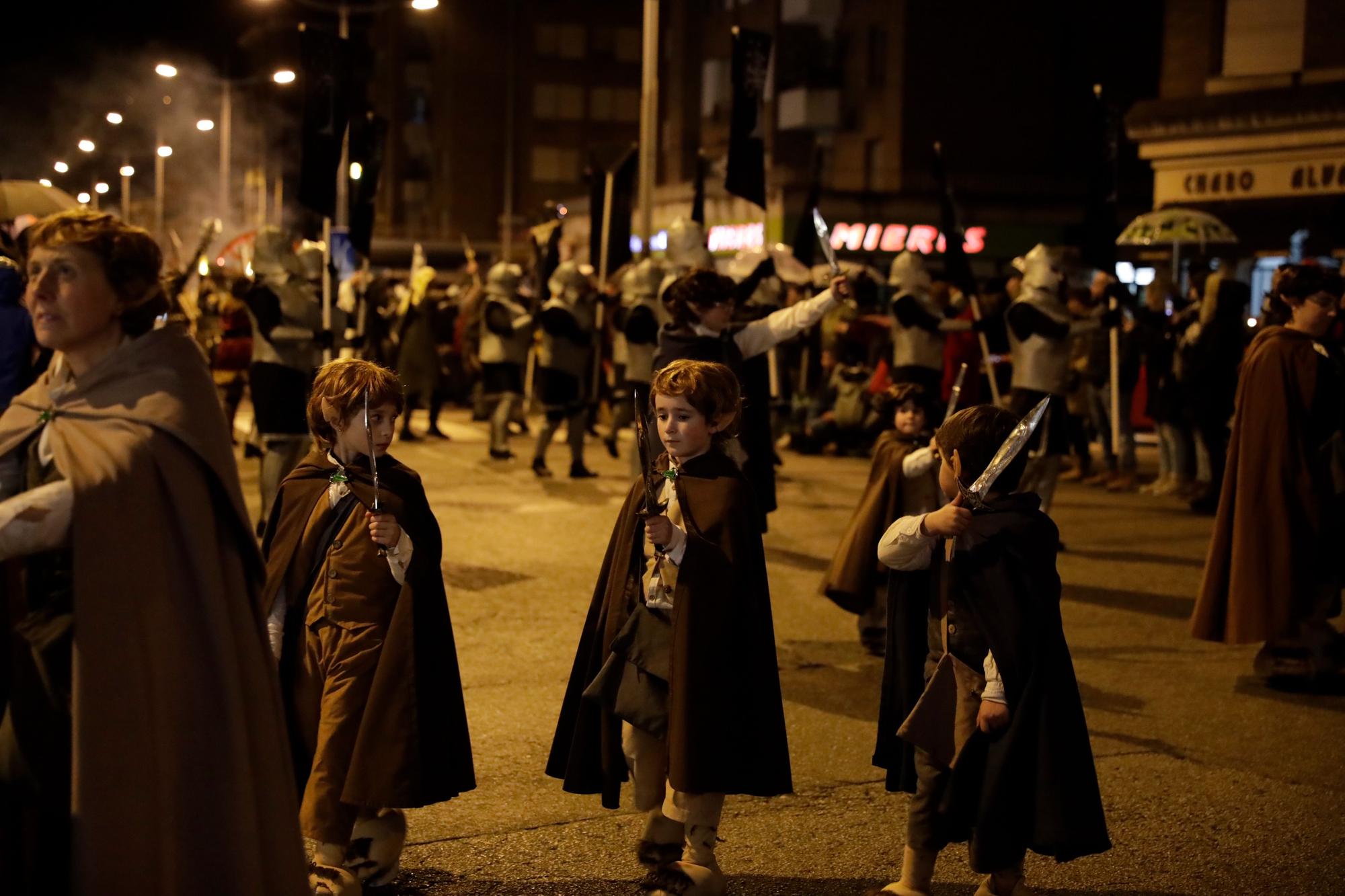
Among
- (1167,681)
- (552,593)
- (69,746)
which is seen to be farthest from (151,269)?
(552,593)

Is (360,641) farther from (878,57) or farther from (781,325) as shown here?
(878,57)

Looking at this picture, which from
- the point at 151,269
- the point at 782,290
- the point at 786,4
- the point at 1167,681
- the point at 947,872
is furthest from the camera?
the point at 786,4

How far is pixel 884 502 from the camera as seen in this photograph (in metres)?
7.71

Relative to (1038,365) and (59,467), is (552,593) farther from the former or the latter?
(59,467)

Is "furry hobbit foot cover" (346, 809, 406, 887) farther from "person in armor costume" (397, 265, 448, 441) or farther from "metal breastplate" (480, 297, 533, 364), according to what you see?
"person in armor costume" (397, 265, 448, 441)

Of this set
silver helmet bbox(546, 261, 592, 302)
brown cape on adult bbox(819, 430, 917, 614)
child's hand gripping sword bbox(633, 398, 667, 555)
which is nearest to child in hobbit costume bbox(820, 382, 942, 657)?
brown cape on adult bbox(819, 430, 917, 614)

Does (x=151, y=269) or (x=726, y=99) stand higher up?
(x=726, y=99)

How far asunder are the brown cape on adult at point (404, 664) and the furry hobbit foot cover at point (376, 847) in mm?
166

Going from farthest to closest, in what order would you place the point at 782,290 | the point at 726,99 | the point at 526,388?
1. the point at 726,99
2. the point at 526,388
3. the point at 782,290

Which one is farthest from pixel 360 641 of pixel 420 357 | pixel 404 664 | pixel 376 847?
pixel 420 357

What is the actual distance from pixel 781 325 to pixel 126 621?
5.49 meters

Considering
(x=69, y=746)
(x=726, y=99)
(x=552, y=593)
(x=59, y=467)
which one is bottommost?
(x=552, y=593)

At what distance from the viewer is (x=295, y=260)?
1151cm

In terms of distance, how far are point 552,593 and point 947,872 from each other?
480 centimetres
